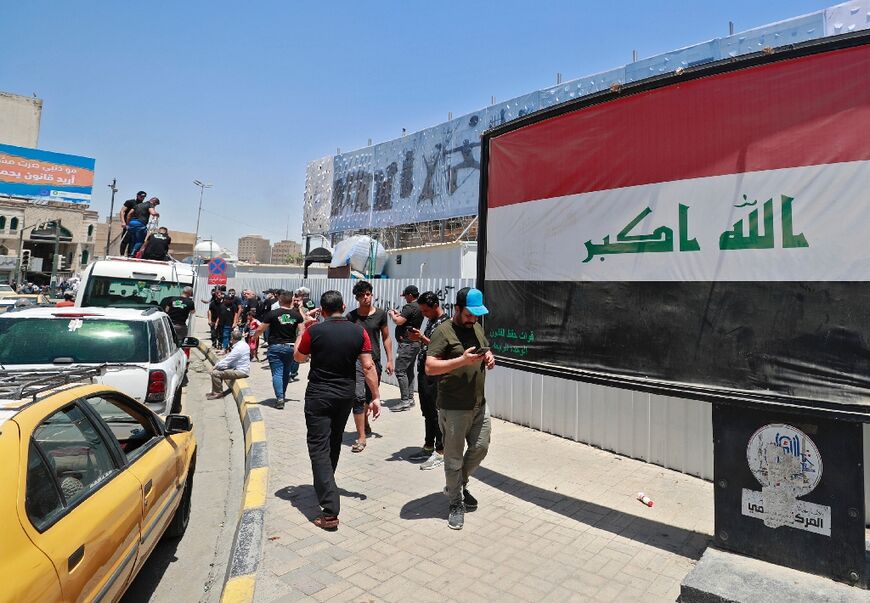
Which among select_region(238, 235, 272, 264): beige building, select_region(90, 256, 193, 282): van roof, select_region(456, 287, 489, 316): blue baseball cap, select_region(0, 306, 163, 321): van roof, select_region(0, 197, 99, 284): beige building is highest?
select_region(238, 235, 272, 264): beige building

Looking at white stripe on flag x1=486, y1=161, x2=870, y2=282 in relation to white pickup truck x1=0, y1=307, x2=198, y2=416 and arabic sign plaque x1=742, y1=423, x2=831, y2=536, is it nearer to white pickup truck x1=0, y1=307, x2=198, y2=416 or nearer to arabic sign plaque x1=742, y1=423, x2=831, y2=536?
arabic sign plaque x1=742, y1=423, x2=831, y2=536

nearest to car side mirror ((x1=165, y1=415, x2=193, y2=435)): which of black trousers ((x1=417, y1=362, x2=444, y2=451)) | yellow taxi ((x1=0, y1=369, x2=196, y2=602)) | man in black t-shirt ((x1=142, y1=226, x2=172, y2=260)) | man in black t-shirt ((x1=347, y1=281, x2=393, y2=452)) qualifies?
yellow taxi ((x1=0, y1=369, x2=196, y2=602))

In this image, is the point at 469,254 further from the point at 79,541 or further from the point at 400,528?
the point at 79,541

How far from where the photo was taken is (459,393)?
3.99 metres

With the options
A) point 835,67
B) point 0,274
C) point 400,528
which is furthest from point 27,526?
point 0,274

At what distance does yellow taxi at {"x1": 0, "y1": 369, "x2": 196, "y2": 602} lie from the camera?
187 centimetres

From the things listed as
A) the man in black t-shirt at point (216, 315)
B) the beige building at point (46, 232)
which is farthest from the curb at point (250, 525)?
the beige building at point (46, 232)

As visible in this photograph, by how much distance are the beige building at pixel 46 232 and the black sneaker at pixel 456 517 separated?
181 feet

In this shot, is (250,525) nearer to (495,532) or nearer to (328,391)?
(328,391)

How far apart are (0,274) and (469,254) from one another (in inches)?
1875

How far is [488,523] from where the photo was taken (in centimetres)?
411

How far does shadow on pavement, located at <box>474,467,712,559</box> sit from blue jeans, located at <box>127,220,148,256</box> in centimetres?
1139

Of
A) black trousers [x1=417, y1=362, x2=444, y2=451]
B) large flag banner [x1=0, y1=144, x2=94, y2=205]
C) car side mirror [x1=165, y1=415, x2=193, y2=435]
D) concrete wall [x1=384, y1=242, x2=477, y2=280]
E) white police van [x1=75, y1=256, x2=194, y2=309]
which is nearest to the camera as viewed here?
car side mirror [x1=165, y1=415, x2=193, y2=435]

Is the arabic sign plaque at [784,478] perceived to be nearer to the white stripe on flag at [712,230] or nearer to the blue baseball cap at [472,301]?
the white stripe on flag at [712,230]
